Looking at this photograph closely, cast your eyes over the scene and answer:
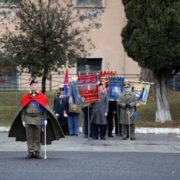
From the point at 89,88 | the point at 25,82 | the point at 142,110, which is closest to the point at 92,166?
the point at 89,88

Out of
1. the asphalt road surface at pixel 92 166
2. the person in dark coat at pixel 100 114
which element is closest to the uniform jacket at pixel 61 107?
the person in dark coat at pixel 100 114

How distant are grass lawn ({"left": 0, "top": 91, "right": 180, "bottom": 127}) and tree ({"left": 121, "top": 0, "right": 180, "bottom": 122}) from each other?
85.9 inches

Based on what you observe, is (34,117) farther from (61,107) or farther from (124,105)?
(61,107)

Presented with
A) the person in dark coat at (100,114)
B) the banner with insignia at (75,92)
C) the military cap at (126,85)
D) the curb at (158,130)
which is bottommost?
the curb at (158,130)

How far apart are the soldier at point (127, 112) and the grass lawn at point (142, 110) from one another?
147 inches

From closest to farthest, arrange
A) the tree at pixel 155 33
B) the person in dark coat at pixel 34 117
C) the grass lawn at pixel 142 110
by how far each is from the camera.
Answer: the person in dark coat at pixel 34 117
the tree at pixel 155 33
the grass lawn at pixel 142 110

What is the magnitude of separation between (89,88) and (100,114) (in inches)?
36.1

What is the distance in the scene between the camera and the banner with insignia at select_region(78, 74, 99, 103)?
778 inches

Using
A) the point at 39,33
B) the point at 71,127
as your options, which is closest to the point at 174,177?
the point at 71,127

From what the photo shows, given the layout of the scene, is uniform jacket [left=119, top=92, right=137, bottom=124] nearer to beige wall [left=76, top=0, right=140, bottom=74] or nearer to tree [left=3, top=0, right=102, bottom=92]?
tree [left=3, top=0, right=102, bottom=92]

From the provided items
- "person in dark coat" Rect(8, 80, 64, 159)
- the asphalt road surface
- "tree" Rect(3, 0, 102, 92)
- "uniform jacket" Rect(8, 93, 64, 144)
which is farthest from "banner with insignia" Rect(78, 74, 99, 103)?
"tree" Rect(3, 0, 102, 92)

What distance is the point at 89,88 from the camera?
19812 millimetres

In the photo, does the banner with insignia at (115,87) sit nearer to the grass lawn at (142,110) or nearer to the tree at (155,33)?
the tree at (155,33)

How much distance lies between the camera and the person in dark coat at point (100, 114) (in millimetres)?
19531
